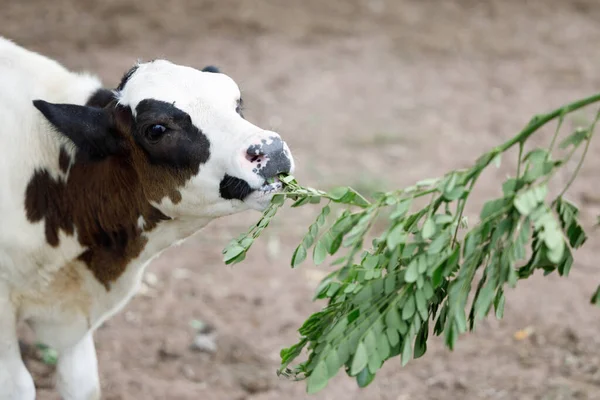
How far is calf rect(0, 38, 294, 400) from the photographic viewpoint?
410 centimetres

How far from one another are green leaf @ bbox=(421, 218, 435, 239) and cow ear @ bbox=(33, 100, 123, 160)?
182 cm

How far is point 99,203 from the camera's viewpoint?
14.9 ft

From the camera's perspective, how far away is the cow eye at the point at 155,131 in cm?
416

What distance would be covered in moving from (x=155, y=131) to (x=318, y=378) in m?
1.59

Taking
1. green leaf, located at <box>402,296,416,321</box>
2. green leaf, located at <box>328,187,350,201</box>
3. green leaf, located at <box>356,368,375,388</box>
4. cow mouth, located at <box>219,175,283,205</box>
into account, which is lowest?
green leaf, located at <box>356,368,375,388</box>

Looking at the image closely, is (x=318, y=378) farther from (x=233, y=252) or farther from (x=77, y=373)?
(x=77, y=373)

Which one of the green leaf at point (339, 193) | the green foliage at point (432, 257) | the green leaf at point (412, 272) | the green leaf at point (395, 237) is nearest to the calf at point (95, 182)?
the green leaf at point (339, 193)

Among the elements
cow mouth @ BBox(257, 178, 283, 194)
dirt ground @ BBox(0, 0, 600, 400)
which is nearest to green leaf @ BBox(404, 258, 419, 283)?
cow mouth @ BBox(257, 178, 283, 194)

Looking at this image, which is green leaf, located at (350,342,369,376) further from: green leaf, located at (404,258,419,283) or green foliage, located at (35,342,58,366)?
green foliage, located at (35,342,58,366)

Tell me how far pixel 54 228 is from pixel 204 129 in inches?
40.7

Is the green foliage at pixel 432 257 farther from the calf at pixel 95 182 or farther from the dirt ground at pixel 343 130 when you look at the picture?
the dirt ground at pixel 343 130

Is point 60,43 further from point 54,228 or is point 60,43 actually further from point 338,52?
point 54,228

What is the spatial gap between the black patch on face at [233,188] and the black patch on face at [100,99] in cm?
89

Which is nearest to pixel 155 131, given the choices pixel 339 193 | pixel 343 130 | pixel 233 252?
pixel 233 252
